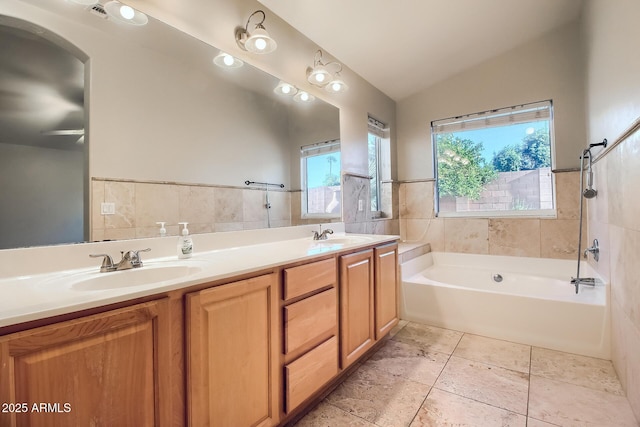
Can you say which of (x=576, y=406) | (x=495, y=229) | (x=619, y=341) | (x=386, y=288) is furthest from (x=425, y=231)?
(x=576, y=406)

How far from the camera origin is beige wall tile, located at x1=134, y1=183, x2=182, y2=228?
1375 millimetres

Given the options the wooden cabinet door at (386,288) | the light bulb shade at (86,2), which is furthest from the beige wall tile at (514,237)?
the light bulb shade at (86,2)

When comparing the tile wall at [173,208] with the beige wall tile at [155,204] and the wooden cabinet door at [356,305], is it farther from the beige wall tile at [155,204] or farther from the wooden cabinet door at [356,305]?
the wooden cabinet door at [356,305]

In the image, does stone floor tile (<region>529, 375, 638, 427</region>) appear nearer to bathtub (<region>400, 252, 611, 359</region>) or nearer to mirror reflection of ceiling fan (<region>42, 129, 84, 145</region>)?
bathtub (<region>400, 252, 611, 359</region>)

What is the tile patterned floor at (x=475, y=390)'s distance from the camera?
1.45 m

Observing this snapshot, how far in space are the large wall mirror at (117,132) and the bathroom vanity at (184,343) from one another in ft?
0.75

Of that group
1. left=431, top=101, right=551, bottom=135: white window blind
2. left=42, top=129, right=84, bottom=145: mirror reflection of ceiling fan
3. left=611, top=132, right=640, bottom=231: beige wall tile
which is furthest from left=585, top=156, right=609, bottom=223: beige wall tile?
left=42, top=129, right=84, bottom=145: mirror reflection of ceiling fan

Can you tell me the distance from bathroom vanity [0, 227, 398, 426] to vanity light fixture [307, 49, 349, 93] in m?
1.44

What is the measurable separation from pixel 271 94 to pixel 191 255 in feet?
4.15

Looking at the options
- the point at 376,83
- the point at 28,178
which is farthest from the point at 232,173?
the point at 376,83

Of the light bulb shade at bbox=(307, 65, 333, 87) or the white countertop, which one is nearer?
the white countertop

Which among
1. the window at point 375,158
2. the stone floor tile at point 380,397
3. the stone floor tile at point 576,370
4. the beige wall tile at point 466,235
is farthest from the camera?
the window at point 375,158

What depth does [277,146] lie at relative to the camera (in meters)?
2.11

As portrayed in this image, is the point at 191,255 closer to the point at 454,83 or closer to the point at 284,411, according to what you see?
the point at 284,411
